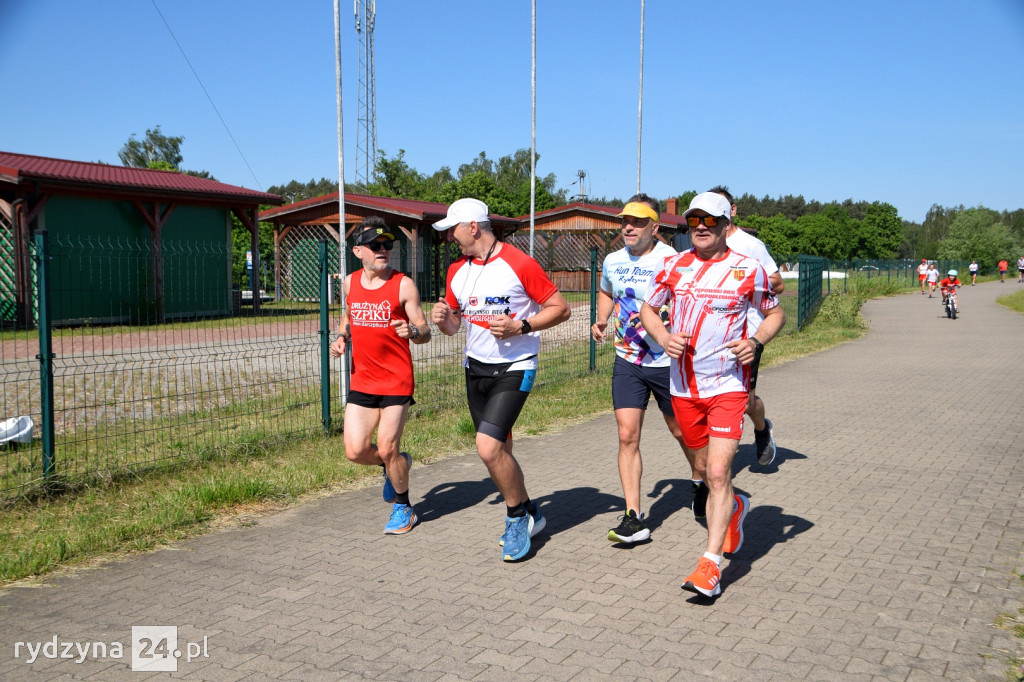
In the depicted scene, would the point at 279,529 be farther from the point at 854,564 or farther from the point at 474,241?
the point at 854,564

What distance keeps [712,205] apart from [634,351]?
4.21ft

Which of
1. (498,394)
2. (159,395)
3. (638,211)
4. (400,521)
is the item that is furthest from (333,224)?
(498,394)

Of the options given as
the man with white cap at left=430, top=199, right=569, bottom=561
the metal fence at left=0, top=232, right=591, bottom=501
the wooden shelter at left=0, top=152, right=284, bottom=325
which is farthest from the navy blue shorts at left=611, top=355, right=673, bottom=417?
the wooden shelter at left=0, top=152, right=284, bottom=325

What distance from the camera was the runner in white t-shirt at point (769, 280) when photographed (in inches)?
209

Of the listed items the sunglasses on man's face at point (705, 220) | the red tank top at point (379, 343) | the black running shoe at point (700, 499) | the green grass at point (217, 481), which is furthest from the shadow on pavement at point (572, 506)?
the sunglasses on man's face at point (705, 220)

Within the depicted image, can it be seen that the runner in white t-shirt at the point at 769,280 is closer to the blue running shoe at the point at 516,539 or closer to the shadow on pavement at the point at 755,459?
the shadow on pavement at the point at 755,459

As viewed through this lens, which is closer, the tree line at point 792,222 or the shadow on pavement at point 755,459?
the shadow on pavement at point 755,459

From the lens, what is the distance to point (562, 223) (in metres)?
39.0

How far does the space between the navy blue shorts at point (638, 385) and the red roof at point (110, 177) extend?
616 inches

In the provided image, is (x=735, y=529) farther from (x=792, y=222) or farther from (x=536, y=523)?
(x=792, y=222)

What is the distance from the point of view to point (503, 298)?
504 cm

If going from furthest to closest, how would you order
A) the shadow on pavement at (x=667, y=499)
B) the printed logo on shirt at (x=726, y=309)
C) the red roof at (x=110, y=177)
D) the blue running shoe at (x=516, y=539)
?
the red roof at (x=110, y=177) → the shadow on pavement at (x=667, y=499) → the blue running shoe at (x=516, y=539) → the printed logo on shirt at (x=726, y=309)

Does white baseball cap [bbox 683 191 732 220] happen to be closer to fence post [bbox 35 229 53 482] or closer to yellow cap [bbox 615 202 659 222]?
yellow cap [bbox 615 202 659 222]

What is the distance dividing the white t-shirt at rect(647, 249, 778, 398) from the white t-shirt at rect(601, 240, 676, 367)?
792 millimetres
